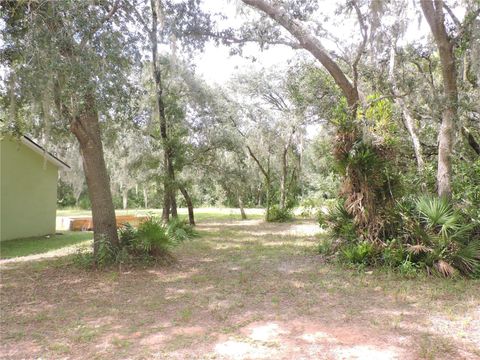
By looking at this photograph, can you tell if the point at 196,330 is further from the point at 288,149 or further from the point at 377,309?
the point at 288,149

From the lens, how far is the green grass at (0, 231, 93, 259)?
10.4m

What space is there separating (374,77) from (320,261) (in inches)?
218

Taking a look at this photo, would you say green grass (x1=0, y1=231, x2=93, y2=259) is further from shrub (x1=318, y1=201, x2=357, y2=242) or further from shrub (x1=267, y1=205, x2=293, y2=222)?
shrub (x1=267, y1=205, x2=293, y2=222)

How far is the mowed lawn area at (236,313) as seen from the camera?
3949 mm

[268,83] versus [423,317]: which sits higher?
[268,83]

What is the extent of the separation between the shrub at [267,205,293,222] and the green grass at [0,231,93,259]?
7908 mm

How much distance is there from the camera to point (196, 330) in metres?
4.50

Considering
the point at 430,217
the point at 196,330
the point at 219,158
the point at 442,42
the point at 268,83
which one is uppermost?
the point at 268,83

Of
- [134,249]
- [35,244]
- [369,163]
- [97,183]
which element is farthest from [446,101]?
[35,244]

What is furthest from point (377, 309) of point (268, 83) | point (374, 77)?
point (268, 83)

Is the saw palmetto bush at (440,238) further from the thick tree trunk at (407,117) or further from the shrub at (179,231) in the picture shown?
the shrub at (179,231)

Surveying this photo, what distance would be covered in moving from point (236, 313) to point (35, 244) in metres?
9.07

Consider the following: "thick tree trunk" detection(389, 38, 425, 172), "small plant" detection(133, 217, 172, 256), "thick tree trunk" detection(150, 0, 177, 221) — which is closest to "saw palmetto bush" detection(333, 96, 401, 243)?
"thick tree trunk" detection(389, 38, 425, 172)

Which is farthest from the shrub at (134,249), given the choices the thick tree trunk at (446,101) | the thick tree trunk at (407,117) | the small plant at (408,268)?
the thick tree trunk at (407,117)
